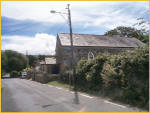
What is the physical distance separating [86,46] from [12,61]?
896 inches

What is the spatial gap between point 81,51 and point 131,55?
65.5ft

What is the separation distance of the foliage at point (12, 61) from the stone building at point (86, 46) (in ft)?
64.7

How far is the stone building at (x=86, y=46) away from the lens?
97.8ft

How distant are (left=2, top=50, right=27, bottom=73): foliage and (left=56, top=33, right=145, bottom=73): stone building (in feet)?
64.7

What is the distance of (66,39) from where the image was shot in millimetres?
30703

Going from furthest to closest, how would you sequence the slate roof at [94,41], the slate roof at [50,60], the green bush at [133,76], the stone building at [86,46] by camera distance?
1. the slate roof at [50,60]
2. the slate roof at [94,41]
3. the stone building at [86,46]
4. the green bush at [133,76]

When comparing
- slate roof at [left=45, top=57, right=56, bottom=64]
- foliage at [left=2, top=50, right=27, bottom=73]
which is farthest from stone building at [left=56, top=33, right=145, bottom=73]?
foliage at [left=2, top=50, right=27, bottom=73]

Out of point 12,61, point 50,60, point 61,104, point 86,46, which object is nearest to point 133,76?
point 61,104

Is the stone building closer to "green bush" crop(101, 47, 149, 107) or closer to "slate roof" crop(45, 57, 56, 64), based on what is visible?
"slate roof" crop(45, 57, 56, 64)

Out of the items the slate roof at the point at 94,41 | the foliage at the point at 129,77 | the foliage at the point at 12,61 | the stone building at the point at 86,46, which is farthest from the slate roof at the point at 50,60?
the foliage at the point at 12,61

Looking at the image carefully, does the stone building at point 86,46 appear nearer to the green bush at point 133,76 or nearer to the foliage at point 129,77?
the foliage at point 129,77

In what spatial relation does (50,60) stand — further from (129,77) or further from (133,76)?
(133,76)

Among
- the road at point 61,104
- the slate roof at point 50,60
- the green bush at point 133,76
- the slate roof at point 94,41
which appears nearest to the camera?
the road at point 61,104

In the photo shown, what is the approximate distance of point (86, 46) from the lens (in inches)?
1196
